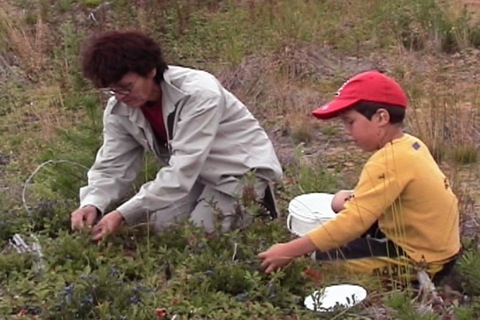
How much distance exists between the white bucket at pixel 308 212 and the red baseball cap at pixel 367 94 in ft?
2.15

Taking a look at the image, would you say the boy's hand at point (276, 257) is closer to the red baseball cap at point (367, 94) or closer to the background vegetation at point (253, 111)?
the background vegetation at point (253, 111)

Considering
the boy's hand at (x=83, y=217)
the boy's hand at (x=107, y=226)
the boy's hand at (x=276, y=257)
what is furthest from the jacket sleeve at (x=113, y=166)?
the boy's hand at (x=276, y=257)

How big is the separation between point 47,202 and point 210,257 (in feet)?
3.80

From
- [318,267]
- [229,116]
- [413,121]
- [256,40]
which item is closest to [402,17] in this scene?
[256,40]

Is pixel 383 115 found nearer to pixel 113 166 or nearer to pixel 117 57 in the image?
pixel 117 57

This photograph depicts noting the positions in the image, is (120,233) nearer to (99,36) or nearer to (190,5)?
(99,36)

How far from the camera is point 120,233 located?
4.57 metres

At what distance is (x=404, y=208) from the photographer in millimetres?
4094

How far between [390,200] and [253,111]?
318cm

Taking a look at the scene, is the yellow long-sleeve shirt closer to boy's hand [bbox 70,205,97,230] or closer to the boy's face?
the boy's face

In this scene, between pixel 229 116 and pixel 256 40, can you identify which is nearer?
pixel 229 116

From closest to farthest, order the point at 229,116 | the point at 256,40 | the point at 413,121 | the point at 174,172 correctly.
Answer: the point at 174,172 → the point at 229,116 → the point at 413,121 → the point at 256,40

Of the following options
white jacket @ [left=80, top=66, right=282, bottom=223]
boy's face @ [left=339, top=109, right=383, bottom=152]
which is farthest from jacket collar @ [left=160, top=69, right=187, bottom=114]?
boy's face @ [left=339, top=109, right=383, bottom=152]

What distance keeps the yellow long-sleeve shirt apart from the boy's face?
0.07 meters
